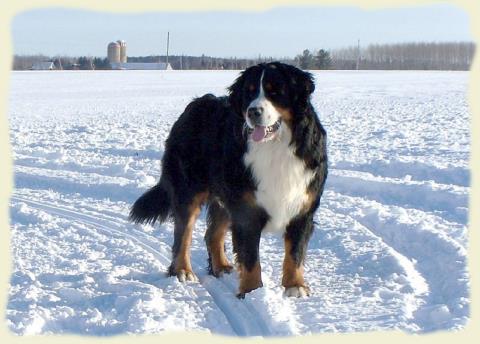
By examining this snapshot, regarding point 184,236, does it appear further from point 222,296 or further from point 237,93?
point 237,93

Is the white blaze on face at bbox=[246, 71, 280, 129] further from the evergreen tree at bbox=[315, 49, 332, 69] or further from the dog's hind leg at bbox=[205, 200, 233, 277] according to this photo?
the evergreen tree at bbox=[315, 49, 332, 69]

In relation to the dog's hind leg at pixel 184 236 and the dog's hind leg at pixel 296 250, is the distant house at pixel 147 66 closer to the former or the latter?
the dog's hind leg at pixel 184 236

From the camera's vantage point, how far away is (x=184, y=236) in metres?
6.01

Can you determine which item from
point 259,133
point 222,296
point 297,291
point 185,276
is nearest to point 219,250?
point 185,276

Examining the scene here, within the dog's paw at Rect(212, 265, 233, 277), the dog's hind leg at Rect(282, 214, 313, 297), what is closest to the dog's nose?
the dog's hind leg at Rect(282, 214, 313, 297)

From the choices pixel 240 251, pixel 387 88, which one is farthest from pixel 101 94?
pixel 240 251

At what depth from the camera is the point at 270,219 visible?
5.35 meters

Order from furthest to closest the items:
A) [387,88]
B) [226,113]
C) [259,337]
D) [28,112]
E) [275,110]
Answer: [387,88], [28,112], [226,113], [275,110], [259,337]

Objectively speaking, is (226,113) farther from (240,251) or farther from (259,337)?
(259,337)

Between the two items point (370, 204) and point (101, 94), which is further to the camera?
point (101, 94)

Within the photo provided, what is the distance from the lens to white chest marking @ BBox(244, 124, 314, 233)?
514 cm

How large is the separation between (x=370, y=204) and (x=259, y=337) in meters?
4.29

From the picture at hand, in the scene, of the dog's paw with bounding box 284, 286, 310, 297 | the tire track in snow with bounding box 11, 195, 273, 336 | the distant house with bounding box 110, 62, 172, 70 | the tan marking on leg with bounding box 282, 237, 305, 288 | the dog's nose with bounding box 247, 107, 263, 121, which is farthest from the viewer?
the distant house with bounding box 110, 62, 172, 70

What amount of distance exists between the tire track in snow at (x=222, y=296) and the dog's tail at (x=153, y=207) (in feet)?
1.07
